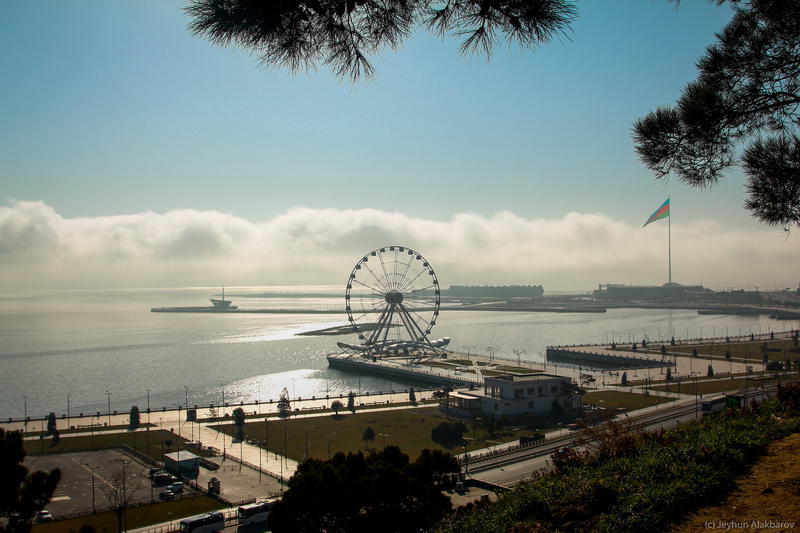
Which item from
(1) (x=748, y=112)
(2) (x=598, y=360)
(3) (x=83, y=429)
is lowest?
(2) (x=598, y=360)

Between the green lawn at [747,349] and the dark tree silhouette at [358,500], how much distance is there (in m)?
39.2

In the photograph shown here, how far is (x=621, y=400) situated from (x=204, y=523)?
20318 millimetres

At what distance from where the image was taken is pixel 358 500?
10195 millimetres

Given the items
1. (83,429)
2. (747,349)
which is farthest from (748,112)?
(747,349)

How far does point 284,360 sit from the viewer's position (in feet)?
162

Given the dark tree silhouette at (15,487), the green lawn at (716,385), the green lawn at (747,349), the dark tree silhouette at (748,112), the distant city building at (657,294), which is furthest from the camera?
the distant city building at (657,294)

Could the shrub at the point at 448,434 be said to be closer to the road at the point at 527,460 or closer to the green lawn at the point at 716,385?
the road at the point at 527,460

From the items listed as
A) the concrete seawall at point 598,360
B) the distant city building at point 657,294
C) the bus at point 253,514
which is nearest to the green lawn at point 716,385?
the concrete seawall at point 598,360

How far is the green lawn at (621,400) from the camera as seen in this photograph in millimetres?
26178

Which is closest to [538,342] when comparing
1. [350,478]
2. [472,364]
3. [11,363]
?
[472,364]

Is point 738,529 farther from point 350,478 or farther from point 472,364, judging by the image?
point 472,364

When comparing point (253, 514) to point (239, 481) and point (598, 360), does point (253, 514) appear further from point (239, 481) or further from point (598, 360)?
point (598, 360)

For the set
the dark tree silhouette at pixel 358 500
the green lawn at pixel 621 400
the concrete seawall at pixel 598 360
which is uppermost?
the dark tree silhouette at pixel 358 500

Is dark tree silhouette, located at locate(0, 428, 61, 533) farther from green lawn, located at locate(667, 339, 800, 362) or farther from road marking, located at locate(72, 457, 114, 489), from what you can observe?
green lawn, located at locate(667, 339, 800, 362)
